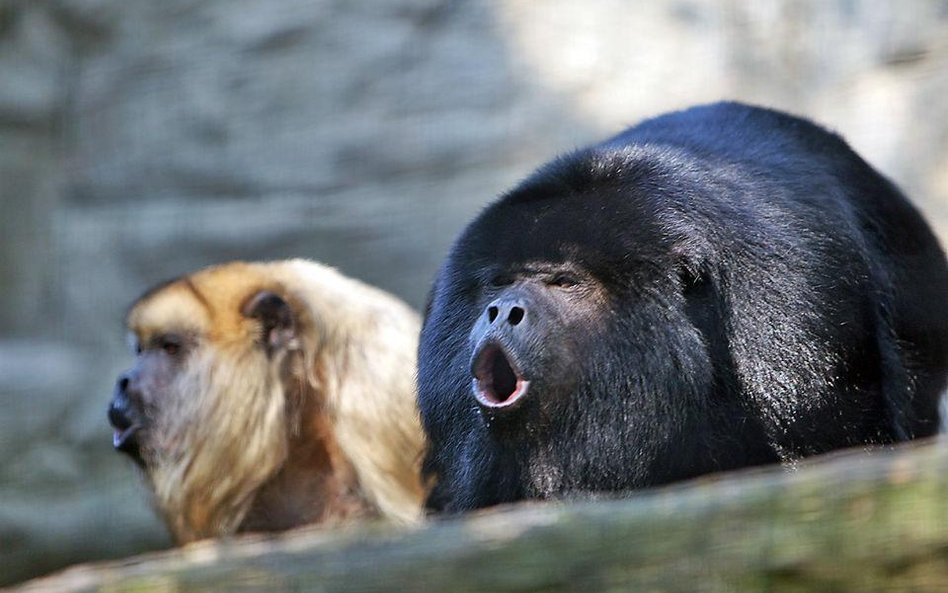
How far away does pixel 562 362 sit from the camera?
2.67m

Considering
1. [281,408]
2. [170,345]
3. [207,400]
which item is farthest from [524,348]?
[170,345]

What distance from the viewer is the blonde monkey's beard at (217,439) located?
13.7 ft

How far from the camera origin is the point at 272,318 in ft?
13.8

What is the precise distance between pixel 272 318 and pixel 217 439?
1.33 ft

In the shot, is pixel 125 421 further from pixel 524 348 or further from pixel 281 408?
pixel 524 348

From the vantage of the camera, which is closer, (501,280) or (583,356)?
(583,356)

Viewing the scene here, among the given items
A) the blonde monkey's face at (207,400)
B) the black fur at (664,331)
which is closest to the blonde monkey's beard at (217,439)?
the blonde monkey's face at (207,400)

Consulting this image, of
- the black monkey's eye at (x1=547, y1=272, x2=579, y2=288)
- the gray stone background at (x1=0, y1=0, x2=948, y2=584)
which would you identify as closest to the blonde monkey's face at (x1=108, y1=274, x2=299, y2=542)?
the gray stone background at (x1=0, y1=0, x2=948, y2=584)

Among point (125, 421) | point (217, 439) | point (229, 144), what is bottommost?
point (217, 439)

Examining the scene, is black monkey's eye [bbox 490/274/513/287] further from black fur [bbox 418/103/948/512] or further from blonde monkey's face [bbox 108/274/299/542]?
blonde monkey's face [bbox 108/274/299/542]

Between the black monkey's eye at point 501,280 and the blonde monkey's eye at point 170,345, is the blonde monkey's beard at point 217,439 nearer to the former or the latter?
the blonde monkey's eye at point 170,345

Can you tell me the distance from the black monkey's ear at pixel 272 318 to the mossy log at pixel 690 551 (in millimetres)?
2769

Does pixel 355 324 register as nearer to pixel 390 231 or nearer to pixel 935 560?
pixel 390 231

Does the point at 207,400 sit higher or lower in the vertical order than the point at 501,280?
lower
